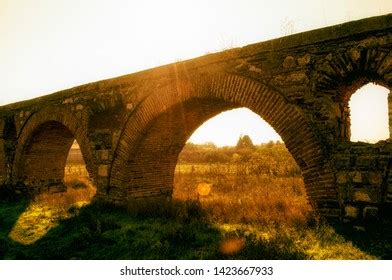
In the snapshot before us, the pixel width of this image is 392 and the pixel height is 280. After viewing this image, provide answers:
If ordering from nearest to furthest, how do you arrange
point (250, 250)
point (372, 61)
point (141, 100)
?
point (250, 250), point (372, 61), point (141, 100)

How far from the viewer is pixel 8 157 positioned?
12.3 metres

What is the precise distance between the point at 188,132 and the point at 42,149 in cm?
579

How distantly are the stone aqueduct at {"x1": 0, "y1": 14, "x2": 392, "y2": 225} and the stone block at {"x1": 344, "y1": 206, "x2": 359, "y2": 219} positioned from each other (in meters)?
0.01

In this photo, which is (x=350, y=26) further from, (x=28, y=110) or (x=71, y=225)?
(x=28, y=110)

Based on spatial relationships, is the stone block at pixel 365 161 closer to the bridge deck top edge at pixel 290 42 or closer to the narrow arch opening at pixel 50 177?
the bridge deck top edge at pixel 290 42

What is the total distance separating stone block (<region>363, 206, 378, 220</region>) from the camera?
503cm

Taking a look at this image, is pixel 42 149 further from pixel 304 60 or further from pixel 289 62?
pixel 304 60

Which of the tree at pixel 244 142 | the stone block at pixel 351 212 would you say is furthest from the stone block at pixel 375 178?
the tree at pixel 244 142

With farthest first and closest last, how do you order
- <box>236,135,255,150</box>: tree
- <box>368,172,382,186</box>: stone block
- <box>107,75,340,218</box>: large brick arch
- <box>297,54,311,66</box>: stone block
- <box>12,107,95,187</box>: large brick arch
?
<box>236,135,255,150</box>: tree, <box>12,107,95,187</box>: large brick arch, <box>297,54,311,66</box>: stone block, <box>107,75,340,218</box>: large brick arch, <box>368,172,382,186</box>: stone block

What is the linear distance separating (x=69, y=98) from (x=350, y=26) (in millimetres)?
7212

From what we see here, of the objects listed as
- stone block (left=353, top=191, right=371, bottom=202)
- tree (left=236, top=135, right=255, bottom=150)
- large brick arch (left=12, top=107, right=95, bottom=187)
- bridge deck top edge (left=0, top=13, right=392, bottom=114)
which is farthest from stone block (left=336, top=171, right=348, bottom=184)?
tree (left=236, top=135, right=255, bottom=150)

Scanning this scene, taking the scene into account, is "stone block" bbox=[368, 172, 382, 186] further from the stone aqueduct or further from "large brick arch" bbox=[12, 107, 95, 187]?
"large brick arch" bbox=[12, 107, 95, 187]

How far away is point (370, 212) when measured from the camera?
505 centimetres

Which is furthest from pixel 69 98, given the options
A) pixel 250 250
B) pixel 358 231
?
pixel 358 231
